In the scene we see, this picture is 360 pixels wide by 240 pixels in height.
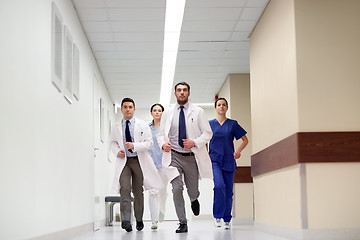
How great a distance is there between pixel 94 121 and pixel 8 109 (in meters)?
5.57

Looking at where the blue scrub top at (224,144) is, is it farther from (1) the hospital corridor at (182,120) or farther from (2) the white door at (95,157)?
(2) the white door at (95,157)

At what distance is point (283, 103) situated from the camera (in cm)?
584

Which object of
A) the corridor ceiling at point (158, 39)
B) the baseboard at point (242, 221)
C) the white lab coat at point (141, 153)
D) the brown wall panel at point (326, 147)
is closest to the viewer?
the brown wall panel at point (326, 147)

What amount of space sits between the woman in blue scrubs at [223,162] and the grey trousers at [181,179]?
3.05ft

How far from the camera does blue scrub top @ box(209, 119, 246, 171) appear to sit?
7.07 m

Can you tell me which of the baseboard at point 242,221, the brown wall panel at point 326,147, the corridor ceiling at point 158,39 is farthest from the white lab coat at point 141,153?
the baseboard at point 242,221

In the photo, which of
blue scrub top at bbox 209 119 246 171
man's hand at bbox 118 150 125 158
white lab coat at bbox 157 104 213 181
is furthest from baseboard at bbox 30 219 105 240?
blue scrub top at bbox 209 119 246 171

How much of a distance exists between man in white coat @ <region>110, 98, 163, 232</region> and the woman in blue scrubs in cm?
78

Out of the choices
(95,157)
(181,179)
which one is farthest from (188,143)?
(95,157)

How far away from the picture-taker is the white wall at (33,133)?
11.2 ft

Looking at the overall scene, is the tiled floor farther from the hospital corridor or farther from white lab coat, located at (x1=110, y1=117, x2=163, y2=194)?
white lab coat, located at (x1=110, y1=117, x2=163, y2=194)

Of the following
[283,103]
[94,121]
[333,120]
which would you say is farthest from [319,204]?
[94,121]

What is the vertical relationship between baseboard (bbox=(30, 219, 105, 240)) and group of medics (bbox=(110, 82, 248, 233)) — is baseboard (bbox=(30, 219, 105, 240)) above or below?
below

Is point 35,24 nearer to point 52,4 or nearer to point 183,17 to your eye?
point 52,4
